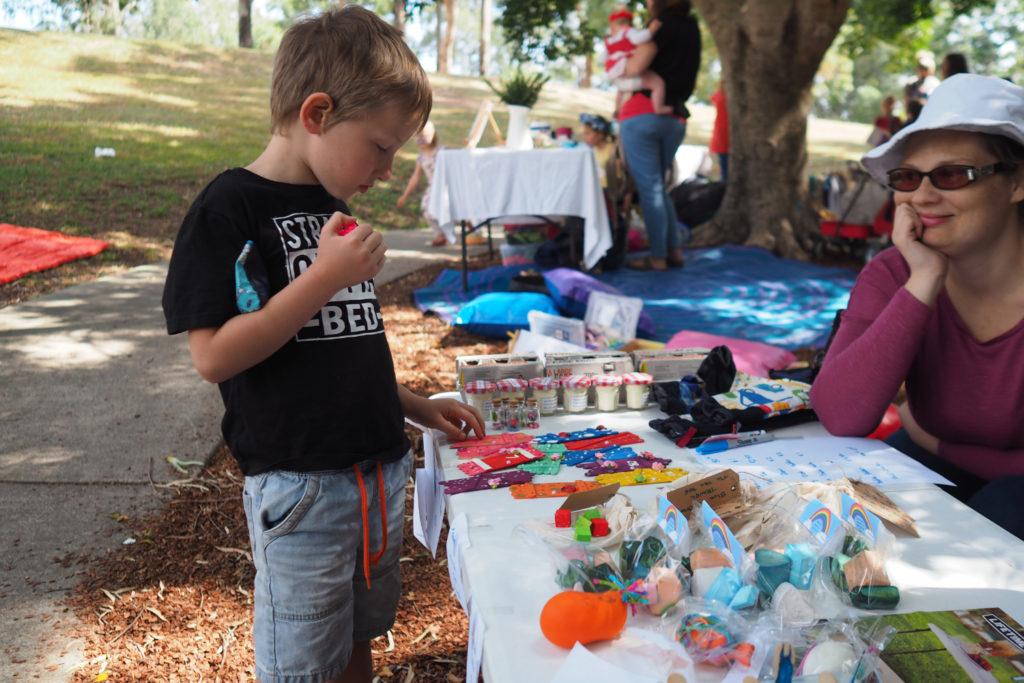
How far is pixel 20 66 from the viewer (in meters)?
8.22

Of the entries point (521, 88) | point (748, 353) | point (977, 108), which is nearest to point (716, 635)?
point (977, 108)

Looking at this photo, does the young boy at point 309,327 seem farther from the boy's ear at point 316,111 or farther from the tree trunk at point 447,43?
the tree trunk at point 447,43

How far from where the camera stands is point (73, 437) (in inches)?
147

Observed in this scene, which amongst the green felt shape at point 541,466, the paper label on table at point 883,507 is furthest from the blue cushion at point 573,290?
the paper label on table at point 883,507

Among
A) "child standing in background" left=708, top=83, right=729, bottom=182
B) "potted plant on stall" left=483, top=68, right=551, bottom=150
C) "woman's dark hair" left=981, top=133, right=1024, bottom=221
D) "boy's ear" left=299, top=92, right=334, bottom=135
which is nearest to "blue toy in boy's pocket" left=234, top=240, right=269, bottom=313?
"boy's ear" left=299, top=92, right=334, bottom=135

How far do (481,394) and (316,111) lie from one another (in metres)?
0.88

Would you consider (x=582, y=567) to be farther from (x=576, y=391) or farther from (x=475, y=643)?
(x=576, y=391)

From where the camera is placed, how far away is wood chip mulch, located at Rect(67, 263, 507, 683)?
2260mm

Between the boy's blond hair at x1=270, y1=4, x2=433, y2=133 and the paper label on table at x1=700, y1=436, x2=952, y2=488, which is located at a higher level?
the boy's blond hair at x1=270, y1=4, x2=433, y2=133

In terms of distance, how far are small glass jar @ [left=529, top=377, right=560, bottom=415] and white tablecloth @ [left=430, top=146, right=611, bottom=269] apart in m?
4.14

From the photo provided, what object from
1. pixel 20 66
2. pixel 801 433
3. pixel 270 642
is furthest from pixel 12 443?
pixel 20 66

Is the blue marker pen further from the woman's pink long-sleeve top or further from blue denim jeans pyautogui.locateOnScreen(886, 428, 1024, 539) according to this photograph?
blue denim jeans pyautogui.locateOnScreen(886, 428, 1024, 539)

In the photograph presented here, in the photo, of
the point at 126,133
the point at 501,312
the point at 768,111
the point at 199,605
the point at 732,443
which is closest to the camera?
the point at 732,443

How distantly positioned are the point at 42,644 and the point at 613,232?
5.59m
